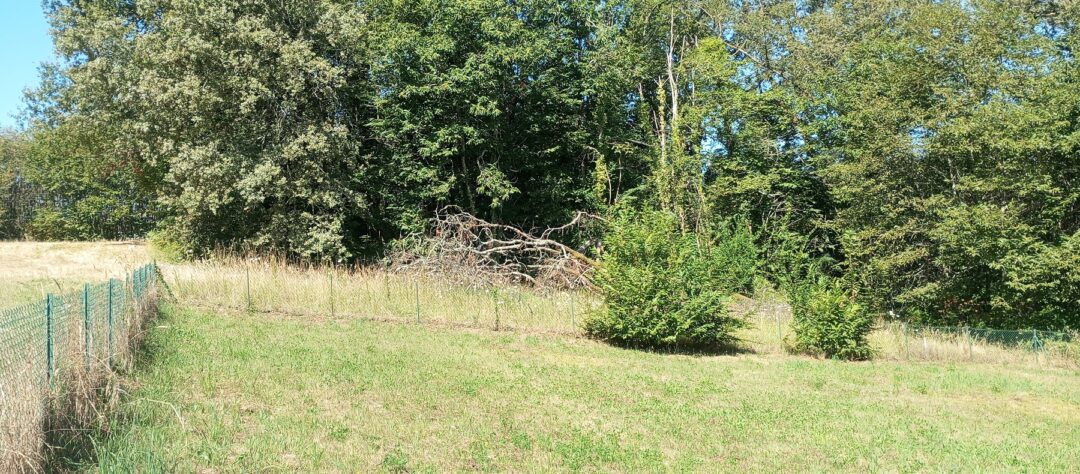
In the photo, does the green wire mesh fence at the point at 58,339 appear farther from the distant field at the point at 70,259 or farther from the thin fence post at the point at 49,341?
the distant field at the point at 70,259

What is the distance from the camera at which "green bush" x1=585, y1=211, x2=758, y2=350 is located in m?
15.9

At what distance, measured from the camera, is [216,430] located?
23.2ft

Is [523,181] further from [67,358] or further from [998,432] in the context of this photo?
[67,358]

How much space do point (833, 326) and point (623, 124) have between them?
1958cm

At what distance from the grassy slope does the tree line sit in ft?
19.3

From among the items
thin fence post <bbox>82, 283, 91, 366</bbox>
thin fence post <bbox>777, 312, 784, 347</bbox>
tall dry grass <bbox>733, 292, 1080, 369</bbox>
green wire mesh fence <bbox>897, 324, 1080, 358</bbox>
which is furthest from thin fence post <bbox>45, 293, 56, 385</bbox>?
green wire mesh fence <bbox>897, 324, 1080, 358</bbox>

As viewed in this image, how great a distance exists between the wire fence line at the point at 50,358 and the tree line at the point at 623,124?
39.7 ft

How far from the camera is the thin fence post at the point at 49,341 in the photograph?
605cm

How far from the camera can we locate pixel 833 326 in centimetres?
1670

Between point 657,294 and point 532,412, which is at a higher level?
point 657,294

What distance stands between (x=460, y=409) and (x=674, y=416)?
2.83 m

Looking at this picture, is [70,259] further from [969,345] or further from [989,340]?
[989,340]

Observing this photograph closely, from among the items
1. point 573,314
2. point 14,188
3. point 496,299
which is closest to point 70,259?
point 496,299

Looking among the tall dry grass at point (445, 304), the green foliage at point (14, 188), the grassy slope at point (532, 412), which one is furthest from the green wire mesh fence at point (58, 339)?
the green foliage at point (14, 188)
